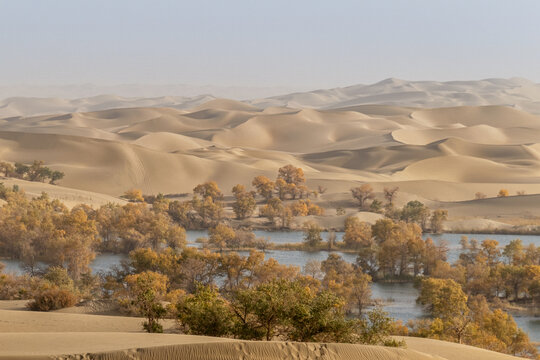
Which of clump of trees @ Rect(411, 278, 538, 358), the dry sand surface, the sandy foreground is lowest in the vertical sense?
clump of trees @ Rect(411, 278, 538, 358)

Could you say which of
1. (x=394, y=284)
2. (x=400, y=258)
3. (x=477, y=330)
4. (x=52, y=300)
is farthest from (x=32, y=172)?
(x=477, y=330)

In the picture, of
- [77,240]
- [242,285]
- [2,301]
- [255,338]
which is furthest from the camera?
[77,240]

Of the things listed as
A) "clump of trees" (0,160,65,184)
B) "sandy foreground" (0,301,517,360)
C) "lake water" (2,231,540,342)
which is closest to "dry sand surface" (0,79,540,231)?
"clump of trees" (0,160,65,184)

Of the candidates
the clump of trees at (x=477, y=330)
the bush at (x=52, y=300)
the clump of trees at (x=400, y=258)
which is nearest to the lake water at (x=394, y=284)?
the clump of trees at (x=400, y=258)

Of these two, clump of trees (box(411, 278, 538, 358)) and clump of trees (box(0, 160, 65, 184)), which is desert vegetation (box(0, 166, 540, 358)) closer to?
clump of trees (box(411, 278, 538, 358))

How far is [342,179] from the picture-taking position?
106438 millimetres

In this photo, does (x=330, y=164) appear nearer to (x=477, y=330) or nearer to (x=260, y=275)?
(x=260, y=275)

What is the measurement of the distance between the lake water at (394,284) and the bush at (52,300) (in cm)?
1572

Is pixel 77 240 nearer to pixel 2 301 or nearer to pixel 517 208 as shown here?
pixel 2 301

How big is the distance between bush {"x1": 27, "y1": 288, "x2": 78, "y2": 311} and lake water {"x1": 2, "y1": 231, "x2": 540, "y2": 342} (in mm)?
15716

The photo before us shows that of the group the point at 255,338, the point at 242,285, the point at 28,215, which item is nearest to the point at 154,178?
the point at 28,215

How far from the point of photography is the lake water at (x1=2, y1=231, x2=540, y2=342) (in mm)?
40016

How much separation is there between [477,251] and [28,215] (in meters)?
33.2

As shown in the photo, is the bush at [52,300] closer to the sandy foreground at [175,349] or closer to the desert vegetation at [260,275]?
the desert vegetation at [260,275]
